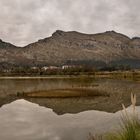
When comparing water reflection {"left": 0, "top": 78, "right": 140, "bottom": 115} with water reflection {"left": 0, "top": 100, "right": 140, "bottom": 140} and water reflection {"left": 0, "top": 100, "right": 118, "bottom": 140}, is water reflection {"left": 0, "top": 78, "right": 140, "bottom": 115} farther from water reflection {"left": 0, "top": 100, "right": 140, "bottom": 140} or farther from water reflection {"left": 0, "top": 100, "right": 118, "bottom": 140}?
water reflection {"left": 0, "top": 100, "right": 140, "bottom": 140}

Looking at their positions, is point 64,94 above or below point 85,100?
above

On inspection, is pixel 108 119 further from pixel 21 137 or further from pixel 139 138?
pixel 139 138

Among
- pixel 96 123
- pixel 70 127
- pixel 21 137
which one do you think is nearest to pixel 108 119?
pixel 96 123

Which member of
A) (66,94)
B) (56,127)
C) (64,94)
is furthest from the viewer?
(64,94)

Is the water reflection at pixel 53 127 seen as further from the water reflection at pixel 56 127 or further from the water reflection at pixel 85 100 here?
the water reflection at pixel 85 100

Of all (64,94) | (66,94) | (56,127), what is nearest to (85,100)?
(66,94)

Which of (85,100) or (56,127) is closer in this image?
(56,127)

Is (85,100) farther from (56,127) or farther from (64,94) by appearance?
(56,127)

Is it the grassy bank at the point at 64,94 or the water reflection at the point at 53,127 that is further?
the grassy bank at the point at 64,94

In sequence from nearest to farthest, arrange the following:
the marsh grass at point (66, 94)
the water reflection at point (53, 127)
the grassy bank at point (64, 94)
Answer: the water reflection at point (53, 127)
the marsh grass at point (66, 94)
the grassy bank at point (64, 94)

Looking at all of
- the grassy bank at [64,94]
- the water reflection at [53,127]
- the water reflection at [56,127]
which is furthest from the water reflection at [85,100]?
the water reflection at [56,127]

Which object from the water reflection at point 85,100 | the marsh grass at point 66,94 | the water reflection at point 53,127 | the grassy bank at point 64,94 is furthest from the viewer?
the grassy bank at point 64,94

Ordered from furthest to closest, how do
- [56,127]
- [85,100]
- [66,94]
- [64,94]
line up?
1. [64,94]
2. [66,94]
3. [85,100]
4. [56,127]

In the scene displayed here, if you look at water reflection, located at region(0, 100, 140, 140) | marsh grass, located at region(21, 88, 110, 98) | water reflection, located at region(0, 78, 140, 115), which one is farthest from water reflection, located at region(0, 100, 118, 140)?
marsh grass, located at region(21, 88, 110, 98)
